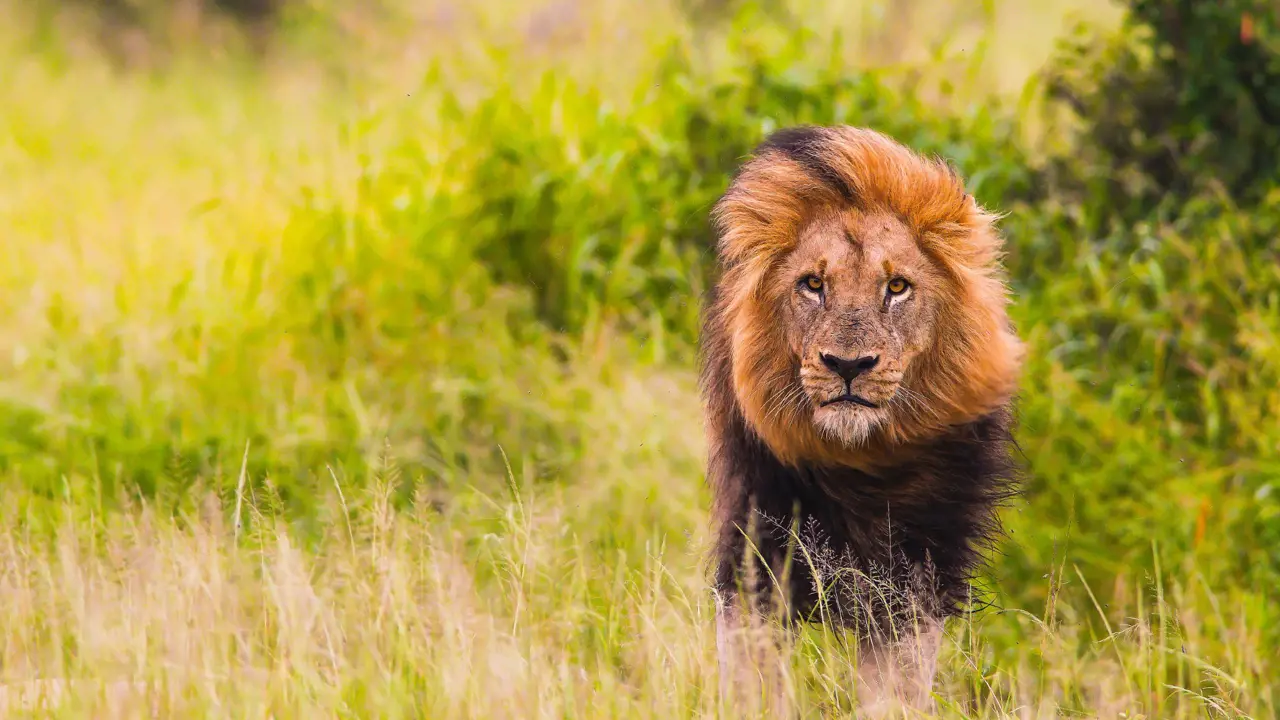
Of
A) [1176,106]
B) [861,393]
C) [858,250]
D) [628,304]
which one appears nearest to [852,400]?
[861,393]

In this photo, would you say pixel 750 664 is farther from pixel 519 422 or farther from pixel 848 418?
pixel 519 422

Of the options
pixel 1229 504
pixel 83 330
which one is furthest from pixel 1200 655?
pixel 83 330

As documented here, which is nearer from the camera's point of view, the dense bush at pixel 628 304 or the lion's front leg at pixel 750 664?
the lion's front leg at pixel 750 664

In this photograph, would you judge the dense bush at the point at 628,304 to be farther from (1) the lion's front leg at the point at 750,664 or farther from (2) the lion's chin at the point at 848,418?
(2) the lion's chin at the point at 848,418

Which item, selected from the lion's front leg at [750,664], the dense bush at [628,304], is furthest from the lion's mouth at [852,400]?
the dense bush at [628,304]

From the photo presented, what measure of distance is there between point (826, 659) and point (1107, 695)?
0.56 metres

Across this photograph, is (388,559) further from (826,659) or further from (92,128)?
(92,128)

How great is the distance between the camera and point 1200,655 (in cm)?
353

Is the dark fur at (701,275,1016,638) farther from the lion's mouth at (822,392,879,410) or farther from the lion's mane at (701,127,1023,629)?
the lion's mouth at (822,392,879,410)

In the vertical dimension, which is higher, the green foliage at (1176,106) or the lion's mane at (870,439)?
the green foliage at (1176,106)

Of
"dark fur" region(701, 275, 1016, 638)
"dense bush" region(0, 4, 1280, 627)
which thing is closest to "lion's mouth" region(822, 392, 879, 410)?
"dark fur" region(701, 275, 1016, 638)

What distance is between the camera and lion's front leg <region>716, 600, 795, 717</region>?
256 cm

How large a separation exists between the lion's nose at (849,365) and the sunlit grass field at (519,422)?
539 mm

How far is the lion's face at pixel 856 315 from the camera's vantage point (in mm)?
2531
